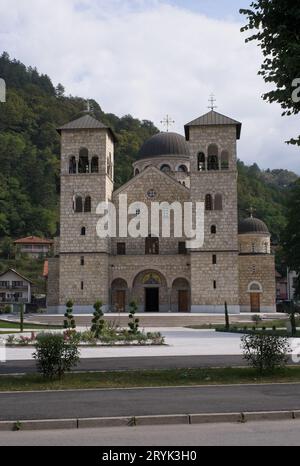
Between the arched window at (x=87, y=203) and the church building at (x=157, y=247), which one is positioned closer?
the church building at (x=157, y=247)

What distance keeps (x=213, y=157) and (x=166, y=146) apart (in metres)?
12.9

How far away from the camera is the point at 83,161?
5316 cm

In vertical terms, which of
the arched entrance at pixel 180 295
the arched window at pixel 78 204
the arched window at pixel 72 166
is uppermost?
the arched window at pixel 72 166

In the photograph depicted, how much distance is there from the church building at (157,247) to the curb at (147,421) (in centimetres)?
3871

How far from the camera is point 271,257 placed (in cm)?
5375

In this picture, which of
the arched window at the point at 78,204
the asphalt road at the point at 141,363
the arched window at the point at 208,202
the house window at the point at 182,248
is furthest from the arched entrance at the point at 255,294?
the asphalt road at the point at 141,363

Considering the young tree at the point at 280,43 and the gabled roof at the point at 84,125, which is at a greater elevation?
the gabled roof at the point at 84,125

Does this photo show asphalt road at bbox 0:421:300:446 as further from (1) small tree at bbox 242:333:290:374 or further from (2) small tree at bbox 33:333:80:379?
(1) small tree at bbox 242:333:290:374

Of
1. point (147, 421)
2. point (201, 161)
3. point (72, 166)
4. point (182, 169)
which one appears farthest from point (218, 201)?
point (147, 421)

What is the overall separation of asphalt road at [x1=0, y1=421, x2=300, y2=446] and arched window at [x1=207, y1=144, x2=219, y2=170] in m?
42.0

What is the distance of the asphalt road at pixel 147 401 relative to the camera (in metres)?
11.2

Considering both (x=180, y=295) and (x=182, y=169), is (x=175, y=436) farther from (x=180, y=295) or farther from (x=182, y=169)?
(x=182, y=169)

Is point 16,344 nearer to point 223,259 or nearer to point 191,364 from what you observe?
point 191,364

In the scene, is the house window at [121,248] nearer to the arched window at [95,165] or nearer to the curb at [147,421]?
the arched window at [95,165]
